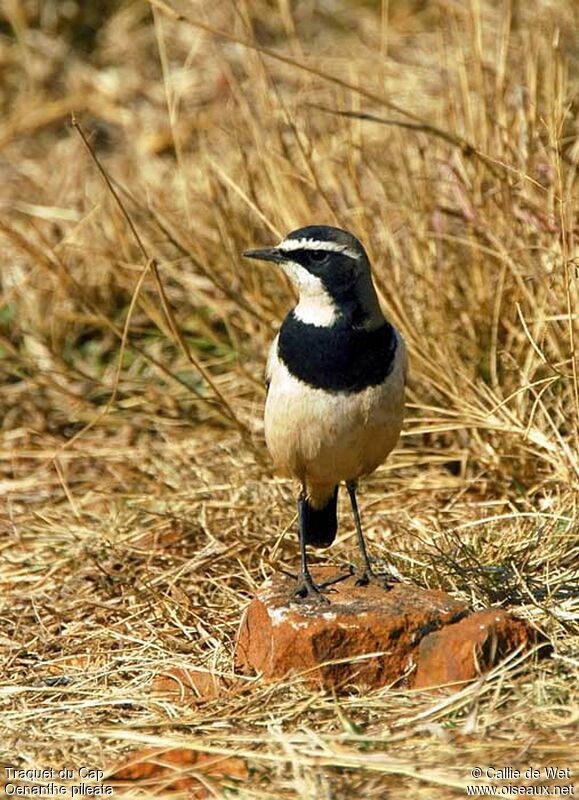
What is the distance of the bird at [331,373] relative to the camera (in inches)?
181

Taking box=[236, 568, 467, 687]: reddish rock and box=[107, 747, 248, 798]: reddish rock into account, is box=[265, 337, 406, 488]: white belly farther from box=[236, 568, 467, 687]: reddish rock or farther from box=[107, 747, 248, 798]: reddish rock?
box=[107, 747, 248, 798]: reddish rock

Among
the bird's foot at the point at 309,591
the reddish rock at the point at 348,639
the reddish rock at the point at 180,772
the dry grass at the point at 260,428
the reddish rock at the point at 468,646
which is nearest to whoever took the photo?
the reddish rock at the point at 180,772

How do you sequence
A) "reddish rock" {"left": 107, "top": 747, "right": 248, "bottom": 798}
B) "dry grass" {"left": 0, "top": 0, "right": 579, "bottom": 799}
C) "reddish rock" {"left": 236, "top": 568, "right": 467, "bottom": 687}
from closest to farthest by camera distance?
"reddish rock" {"left": 107, "top": 747, "right": 248, "bottom": 798} → "dry grass" {"left": 0, "top": 0, "right": 579, "bottom": 799} → "reddish rock" {"left": 236, "top": 568, "right": 467, "bottom": 687}

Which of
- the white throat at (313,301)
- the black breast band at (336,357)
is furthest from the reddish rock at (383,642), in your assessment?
the white throat at (313,301)

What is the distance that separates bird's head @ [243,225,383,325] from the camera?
466 centimetres

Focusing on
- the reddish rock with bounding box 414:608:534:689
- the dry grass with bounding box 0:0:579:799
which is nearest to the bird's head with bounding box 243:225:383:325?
the dry grass with bounding box 0:0:579:799

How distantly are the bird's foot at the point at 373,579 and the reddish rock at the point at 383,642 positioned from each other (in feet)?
0.75

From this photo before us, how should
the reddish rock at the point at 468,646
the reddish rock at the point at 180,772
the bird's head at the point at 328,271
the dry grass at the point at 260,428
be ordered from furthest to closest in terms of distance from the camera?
1. the bird's head at the point at 328,271
2. the reddish rock at the point at 468,646
3. the dry grass at the point at 260,428
4. the reddish rock at the point at 180,772

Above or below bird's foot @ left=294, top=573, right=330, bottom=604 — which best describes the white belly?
above

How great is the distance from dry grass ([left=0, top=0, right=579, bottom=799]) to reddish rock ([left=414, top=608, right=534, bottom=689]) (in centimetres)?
9

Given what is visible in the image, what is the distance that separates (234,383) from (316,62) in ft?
11.2

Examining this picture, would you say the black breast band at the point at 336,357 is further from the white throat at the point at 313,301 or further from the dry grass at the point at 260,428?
the dry grass at the point at 260,428

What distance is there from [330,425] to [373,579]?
23.1 inches

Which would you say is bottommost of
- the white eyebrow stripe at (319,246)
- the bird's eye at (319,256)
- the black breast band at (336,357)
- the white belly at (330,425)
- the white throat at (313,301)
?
the white belly at (330,425)
